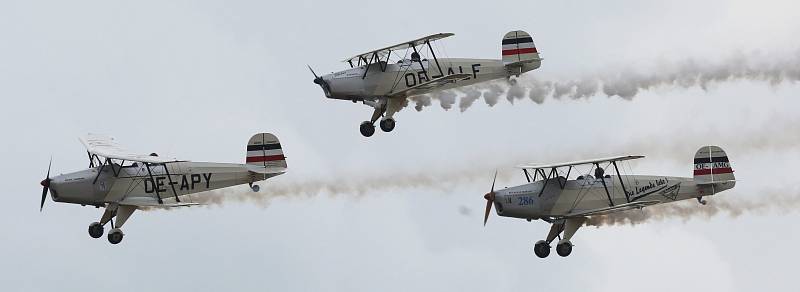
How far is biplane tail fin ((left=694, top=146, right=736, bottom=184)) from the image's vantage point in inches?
3194

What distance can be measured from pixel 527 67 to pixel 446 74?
2786mm

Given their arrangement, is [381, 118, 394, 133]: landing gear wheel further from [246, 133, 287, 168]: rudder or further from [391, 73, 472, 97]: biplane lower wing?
[246, 133, 287, 168]: rudder

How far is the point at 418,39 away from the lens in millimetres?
83062

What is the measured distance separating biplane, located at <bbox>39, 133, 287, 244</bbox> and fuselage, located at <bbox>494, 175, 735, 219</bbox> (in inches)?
295

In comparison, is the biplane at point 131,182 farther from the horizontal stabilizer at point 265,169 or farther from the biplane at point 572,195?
the biplane at point 572,195

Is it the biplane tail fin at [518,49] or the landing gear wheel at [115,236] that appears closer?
the landing gear wheel at [115,236]

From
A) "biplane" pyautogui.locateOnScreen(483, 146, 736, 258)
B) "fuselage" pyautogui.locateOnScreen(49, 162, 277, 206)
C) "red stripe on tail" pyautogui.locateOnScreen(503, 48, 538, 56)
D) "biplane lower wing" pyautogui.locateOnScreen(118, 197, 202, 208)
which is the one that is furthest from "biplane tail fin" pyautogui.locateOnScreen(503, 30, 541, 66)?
"biplane lower wing" pyautogui.locateOnScreen(118, 197, 202, 208)

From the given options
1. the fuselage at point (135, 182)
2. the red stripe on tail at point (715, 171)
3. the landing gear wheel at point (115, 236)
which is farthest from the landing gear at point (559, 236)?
the landing gear wheel at point (115, 236)

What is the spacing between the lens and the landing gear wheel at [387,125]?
8356cm

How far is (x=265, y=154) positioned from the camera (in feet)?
273

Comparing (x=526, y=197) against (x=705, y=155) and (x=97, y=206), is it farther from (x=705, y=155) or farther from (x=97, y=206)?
(x=97, y=206)

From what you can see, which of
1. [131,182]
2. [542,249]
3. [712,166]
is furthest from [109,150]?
[712,166]

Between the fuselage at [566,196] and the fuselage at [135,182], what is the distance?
26.4 feet

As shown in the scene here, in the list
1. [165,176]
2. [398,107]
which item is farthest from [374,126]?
[165,176]
